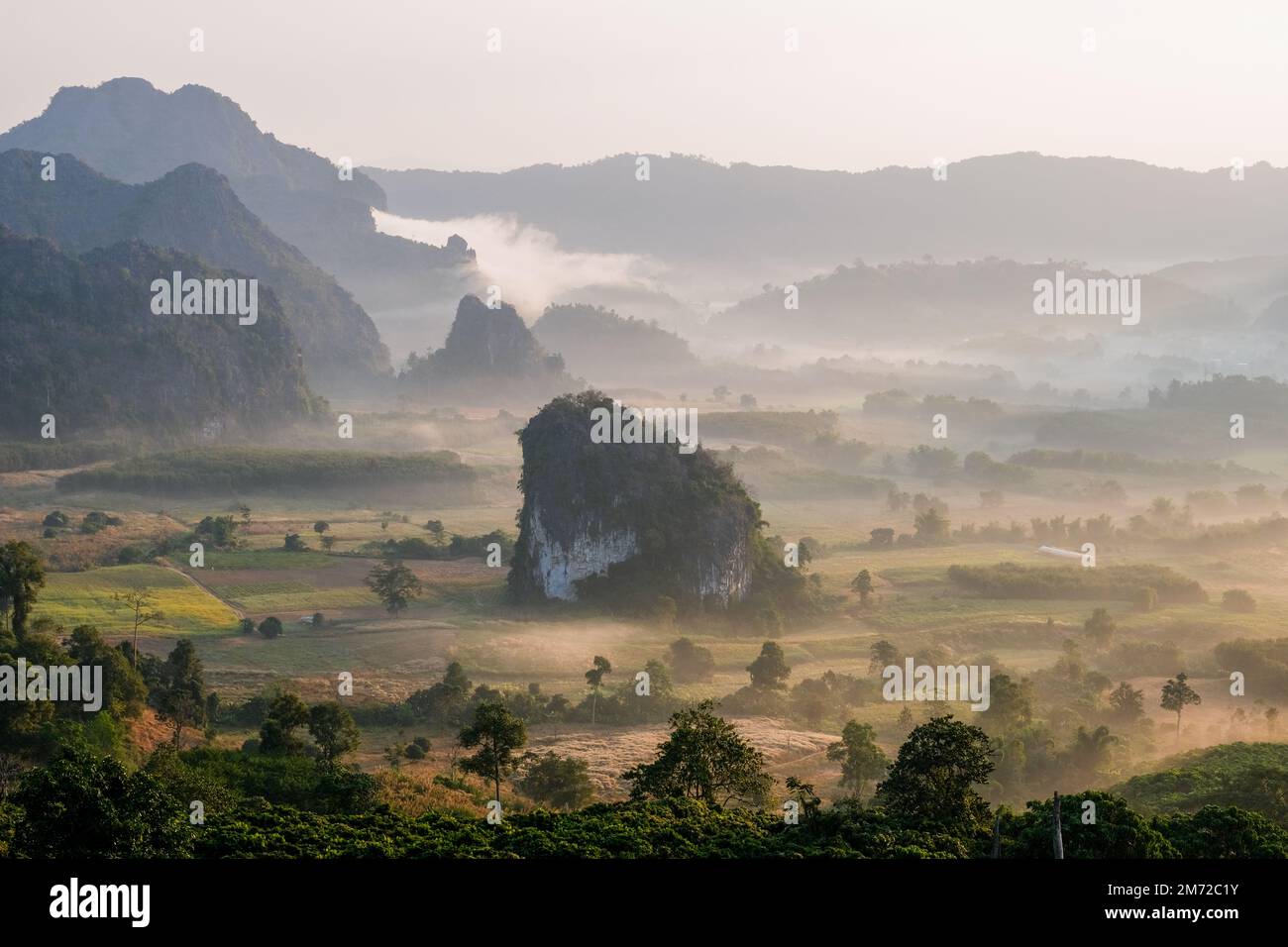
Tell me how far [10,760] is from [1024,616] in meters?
67.6

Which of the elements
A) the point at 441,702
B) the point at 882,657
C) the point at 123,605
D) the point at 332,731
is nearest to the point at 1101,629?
the point at 882,657

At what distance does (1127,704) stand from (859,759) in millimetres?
21008

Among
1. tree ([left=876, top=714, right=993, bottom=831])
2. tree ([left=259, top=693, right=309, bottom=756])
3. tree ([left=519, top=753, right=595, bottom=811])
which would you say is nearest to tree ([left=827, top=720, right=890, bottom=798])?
tree ([left=519, top=753, right=595, bottom=811])

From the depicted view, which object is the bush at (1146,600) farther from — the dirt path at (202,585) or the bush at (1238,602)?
the dirt path at (202,585)

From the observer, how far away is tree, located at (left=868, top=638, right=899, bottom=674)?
256ft

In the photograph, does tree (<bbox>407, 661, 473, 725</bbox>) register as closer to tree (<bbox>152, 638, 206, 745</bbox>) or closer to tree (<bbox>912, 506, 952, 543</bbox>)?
tree (<bbox>152, 638, 206, 745</bbox>)

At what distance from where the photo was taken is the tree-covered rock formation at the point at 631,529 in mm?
98250

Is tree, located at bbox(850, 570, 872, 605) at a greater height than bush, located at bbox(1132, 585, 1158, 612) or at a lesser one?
greater

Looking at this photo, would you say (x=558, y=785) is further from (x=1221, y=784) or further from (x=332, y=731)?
(x=1221, y=784)

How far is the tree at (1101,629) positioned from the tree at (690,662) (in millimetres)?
26183

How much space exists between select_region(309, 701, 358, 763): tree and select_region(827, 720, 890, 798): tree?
21763 mm

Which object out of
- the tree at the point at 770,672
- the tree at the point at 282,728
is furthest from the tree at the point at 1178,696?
the tree at the point at 282,728
